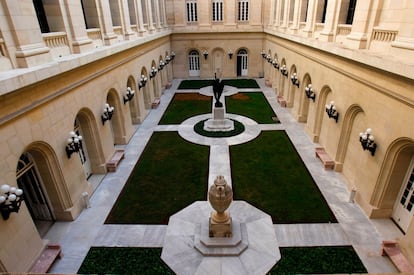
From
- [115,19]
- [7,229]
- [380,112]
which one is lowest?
[7,229]

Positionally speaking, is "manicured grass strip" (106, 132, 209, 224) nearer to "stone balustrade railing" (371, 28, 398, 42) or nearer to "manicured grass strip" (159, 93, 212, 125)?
"manicured grass strip" (159, 93, 212, 125)

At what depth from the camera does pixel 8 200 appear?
7.15m

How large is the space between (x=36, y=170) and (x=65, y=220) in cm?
233

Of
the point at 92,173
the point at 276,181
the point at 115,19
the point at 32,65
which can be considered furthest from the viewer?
the point at 115,19

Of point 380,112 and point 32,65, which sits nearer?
point 32,65

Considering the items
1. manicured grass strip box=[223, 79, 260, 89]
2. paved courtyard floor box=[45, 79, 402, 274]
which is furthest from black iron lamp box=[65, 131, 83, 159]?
manicured grass strip box=[223, 79, 260, 89]

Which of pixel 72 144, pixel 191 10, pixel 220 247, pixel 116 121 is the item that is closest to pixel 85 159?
pixel 72 144

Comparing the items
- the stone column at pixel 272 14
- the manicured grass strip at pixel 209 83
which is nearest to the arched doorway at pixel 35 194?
the manicured grass strip at pixel 209 83

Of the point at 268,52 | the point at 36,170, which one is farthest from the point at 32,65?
the point at 268,52

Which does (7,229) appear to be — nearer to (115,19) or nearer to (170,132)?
(170,132)

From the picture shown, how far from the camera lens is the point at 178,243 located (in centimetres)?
920

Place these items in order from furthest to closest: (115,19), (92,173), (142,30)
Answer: (142,30)
(115,19)
(92,173)

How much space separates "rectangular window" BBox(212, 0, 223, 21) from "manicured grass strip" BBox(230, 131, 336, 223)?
1967 centimetres

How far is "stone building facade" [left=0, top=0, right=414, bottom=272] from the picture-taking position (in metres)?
7.99
